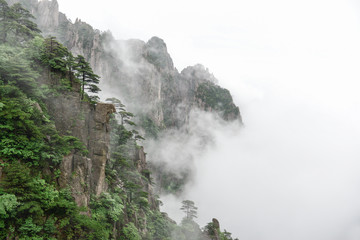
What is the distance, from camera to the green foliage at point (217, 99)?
6176 inches

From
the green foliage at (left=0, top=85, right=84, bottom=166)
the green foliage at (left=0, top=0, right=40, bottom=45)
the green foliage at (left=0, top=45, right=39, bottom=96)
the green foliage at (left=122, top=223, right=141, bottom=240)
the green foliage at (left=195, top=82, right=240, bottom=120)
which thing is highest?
the green foliage at (left=195, top=82, right=240, bottom=120)

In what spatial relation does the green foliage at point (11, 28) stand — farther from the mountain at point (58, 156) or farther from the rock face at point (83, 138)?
the rock face at point (83, 138)

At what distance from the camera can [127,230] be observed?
20.5 m

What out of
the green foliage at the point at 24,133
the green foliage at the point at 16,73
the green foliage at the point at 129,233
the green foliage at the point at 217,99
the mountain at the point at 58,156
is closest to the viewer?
the mountain at the point at 58,156

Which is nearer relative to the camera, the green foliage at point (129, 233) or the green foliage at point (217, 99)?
the green foliage at point (129, 233)

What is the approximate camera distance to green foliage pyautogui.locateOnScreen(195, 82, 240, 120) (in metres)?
157

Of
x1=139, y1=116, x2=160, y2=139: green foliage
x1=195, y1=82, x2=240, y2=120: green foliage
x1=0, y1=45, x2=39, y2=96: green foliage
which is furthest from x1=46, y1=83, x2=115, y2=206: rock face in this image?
x1=195, y1=82, x2=240, y2=120: green foliage

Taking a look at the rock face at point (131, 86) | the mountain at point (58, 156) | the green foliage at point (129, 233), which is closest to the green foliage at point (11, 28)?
the mountain at point (58, 156)

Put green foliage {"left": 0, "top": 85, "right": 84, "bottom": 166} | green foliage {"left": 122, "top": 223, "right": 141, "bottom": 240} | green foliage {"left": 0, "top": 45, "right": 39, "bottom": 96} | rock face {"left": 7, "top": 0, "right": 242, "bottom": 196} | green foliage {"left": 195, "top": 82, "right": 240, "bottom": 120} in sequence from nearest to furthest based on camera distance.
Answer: green foliage {"left": 0, "top": 85, "right": 84, "bottom": 166}
green foliage {"left": 0, "top": 45, "right": 39, "bottom": 96}
green foliage {"left": 122, "top": 223, "right": 141, "bottom": 240}
rock face {"left": 7, "top": 0, "right": 242, "bottom": 196}
green foliage {"left": 195, "top": 82, "right": 240, "bottom": 120}

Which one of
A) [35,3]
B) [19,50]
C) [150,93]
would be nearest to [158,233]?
[19,50]

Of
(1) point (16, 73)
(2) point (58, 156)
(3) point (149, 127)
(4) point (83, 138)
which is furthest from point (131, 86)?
(2) point (58, 156)

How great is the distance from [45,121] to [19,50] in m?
8.68

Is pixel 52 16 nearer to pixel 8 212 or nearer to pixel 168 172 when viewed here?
pixel 168 172

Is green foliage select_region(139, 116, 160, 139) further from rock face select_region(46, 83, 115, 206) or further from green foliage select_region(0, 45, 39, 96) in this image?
green foliage select_region(0, 45, 39, 96)
